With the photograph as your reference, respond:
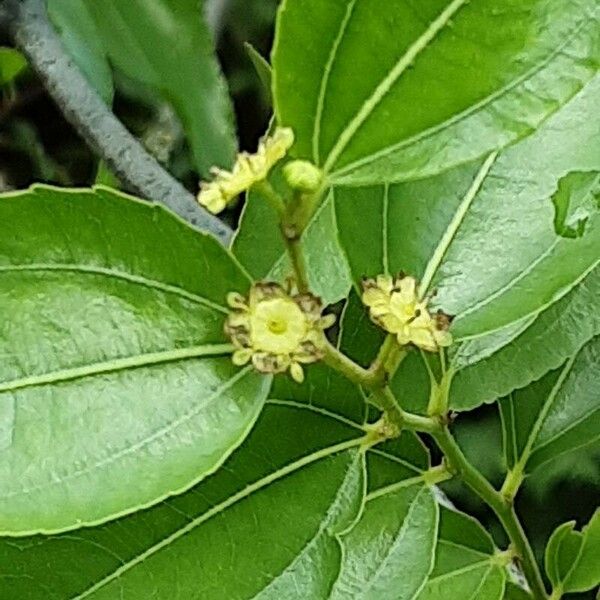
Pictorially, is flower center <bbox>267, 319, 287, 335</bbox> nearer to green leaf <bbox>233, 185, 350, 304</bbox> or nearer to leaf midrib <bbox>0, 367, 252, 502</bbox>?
leaf midrib <bbox>0, 367, 252, 502</bbox>

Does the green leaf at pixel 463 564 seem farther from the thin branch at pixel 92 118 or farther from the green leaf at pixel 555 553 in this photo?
the thin branch at pixel 92 118

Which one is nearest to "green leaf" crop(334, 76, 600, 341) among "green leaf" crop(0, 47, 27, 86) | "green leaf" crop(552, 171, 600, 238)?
"green leaf" crop(552, 171, 600, 238)

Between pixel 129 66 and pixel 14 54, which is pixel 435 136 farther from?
pixel 14 54

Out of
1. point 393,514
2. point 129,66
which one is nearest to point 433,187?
point 393,514

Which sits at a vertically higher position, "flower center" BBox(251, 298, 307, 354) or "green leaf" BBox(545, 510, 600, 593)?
"flower center" BBox(251, 298, 307, 354)

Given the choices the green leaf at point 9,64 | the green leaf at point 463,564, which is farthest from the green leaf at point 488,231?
the green leaf at point 9,64

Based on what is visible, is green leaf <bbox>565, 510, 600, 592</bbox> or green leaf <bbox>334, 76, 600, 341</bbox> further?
green leaf <bbox>565, 510, 600, 592</bbox>

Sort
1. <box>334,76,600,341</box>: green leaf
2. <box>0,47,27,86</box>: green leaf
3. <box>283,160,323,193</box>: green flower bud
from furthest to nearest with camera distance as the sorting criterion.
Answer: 1. <box>0,47,27,86</box>: green leaf
2. <box>334,76,600,341</box>: green leaf
3. <box>283,160,323,193</box>: green flower bud
